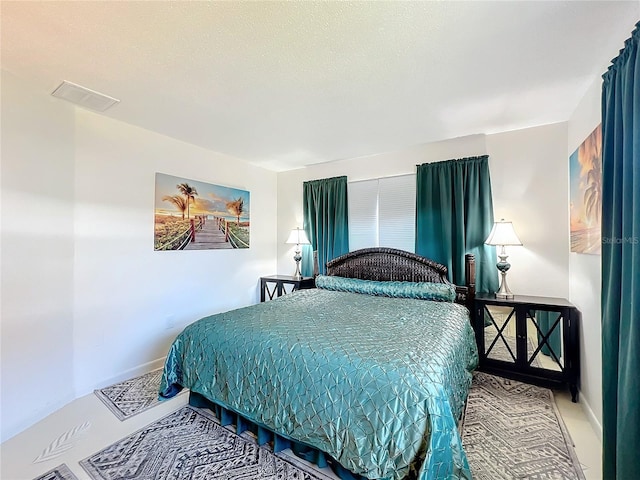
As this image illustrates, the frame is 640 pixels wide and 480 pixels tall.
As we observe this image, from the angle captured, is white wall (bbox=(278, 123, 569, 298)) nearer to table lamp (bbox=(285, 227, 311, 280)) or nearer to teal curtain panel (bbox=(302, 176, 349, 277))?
teal curtain panel (bbox=(302, 176, 349, 277))

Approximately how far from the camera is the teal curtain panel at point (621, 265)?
47.5 inches

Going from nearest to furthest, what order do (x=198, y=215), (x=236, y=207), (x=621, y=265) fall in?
(x=621, y=265) → (x=198, y=215) → (x=236, y=207)

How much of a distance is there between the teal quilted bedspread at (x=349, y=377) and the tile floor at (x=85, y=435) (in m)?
0.36

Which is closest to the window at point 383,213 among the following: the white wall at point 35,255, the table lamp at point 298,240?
the table lamp at point 298,240

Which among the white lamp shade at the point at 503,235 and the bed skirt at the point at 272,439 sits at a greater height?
the white lamp shade at the point at 503,235

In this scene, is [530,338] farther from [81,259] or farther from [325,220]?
[81,259]

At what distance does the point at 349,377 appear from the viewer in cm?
146

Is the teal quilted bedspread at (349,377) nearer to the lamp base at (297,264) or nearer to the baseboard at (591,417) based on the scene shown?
the baseboard at (591,417)

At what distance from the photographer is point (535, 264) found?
2.97 meters

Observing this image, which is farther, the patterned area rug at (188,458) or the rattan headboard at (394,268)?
the rattan headboard at (394,268)

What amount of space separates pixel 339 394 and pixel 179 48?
2207 millimetres

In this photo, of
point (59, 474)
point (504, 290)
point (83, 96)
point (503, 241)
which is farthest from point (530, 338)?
point (83, 96)

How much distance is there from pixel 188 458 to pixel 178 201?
8.31ft

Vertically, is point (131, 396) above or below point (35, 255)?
below
